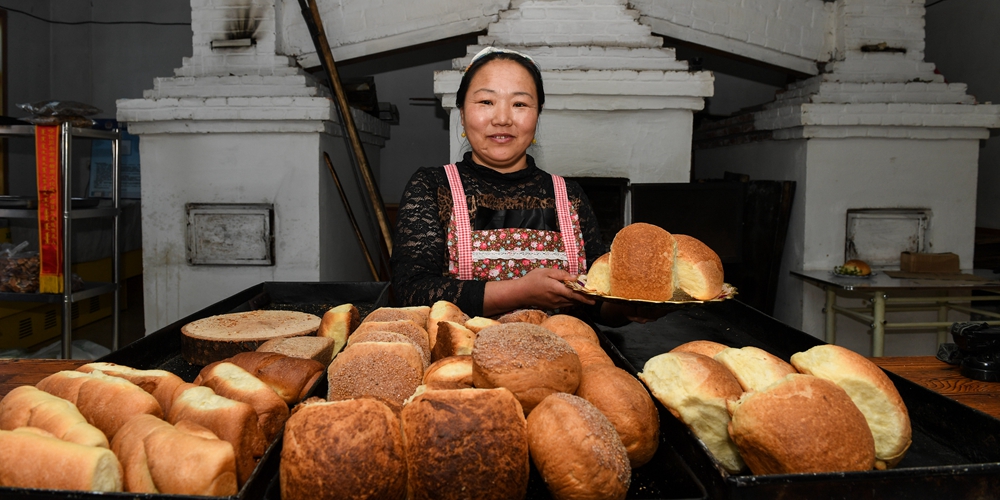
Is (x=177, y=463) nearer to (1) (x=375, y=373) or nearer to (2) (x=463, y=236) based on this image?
(1) (x=375, y=373)

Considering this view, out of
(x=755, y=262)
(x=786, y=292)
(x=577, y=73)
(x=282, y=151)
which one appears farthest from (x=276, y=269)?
(x=786, y=292)

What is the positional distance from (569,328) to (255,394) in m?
0.59

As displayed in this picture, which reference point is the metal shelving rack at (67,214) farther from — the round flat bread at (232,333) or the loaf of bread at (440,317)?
the loaf of bread at (440,317)

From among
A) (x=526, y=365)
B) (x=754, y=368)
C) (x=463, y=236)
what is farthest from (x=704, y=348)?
(x=463, y=236)

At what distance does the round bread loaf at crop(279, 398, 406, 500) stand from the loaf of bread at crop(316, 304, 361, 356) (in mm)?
748

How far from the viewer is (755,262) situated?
13.6 ft

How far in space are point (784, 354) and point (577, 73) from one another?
2.65m

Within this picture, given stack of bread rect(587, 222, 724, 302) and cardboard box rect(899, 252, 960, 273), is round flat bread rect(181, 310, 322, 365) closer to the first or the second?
stack of bread rect(587, 222, 724, 302)

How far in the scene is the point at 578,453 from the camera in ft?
2.42

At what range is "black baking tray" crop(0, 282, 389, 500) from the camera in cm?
65

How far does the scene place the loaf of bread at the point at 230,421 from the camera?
83 centimetres

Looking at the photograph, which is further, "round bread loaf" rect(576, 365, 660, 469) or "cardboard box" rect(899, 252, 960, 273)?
"cardboard box" rect(899, 252, 960, 273)

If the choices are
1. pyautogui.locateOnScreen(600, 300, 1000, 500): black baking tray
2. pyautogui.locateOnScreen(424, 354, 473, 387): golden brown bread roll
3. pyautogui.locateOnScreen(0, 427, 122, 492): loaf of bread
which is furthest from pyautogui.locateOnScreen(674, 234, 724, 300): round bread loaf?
pyautogui.locateOnScreen(0, 427, 122, 492): loaf of bread

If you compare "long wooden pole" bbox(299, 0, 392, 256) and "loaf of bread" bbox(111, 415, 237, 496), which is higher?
"long wooden pole" bbox(299, 0, 392, 256)
